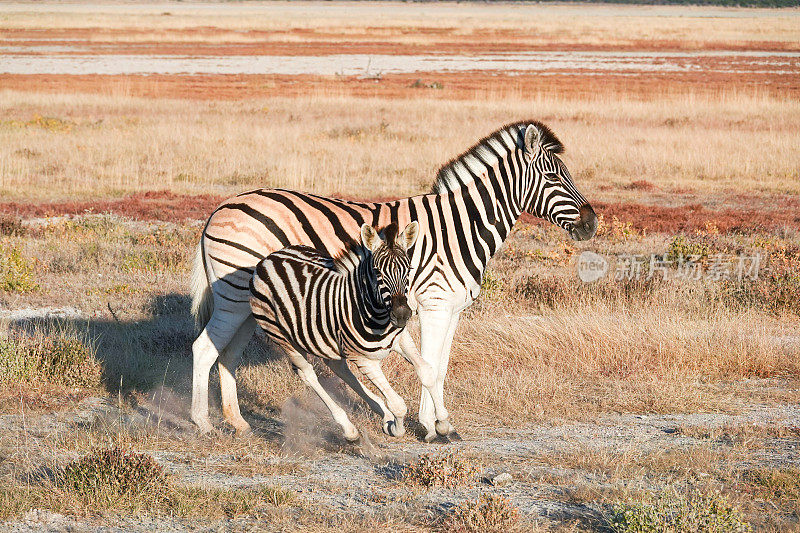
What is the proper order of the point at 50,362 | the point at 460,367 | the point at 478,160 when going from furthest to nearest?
the point at 460,367
the point at 50,362
the point at 478,160

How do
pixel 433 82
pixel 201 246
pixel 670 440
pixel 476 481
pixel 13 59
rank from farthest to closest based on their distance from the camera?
pixel 13 59 < pixel 433 82 < pixel 201 246 < pixel 670 440 < pixel 476 481

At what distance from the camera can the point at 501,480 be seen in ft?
17.3

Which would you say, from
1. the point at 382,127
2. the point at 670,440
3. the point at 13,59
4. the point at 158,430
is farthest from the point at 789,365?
the point at 13,59

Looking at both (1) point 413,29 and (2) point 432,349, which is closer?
(2) point 432,349

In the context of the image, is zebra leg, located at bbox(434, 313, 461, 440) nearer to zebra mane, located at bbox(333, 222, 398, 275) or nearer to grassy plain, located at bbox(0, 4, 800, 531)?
grassy plain, located at bbox(0, 4, 800, 531)

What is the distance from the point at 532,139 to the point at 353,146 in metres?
15.6

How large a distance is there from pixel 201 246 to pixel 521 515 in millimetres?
3185

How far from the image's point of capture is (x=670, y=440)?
6.16 m

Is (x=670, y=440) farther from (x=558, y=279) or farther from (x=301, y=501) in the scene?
(x=558, y=279)

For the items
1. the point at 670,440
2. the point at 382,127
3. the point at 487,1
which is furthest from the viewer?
the point at 487,1

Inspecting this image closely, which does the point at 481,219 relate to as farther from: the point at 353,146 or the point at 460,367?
the point at 353,146

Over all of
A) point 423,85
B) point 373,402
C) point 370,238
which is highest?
point 423,85

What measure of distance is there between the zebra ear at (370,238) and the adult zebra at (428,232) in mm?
794

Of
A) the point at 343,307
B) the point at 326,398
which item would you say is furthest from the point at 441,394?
the point at 343,307
